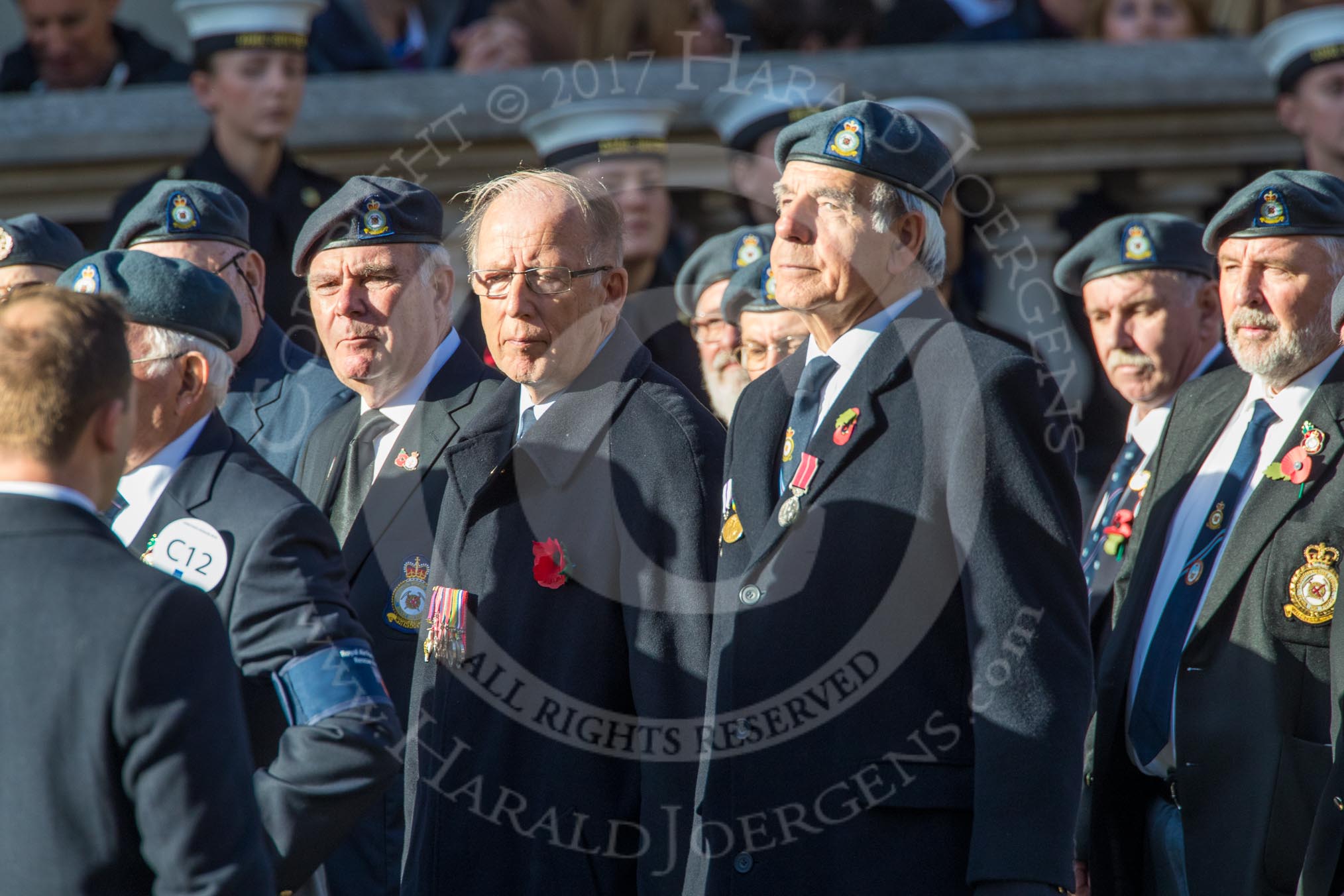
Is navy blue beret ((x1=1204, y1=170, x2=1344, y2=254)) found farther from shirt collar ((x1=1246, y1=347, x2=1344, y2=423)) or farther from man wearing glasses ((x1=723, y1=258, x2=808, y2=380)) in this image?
man wearing glasses ((x1=723, y1=258, x2=808, y2=380))

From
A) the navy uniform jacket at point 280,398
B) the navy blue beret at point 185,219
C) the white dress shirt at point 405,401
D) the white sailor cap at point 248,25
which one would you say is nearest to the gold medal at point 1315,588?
the white dress shirt at point 405,401

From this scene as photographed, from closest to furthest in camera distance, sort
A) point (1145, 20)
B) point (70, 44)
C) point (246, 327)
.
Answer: point (246, 327) < point (70, 44) < point (1145, 20)

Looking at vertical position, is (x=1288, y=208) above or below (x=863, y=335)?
above

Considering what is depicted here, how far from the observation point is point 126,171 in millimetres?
7043

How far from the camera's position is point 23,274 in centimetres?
508

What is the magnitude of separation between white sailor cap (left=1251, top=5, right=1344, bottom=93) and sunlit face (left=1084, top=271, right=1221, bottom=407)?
1767 millimetres

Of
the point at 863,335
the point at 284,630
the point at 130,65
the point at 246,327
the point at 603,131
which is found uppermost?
the point at 130,65

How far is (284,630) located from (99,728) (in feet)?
2.23

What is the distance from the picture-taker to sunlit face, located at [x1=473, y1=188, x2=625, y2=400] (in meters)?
3.58

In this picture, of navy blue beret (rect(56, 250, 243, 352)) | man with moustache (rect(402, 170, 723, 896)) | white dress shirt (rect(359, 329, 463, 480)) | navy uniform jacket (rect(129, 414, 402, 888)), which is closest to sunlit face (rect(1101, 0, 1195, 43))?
white dress shirt (rect(359, 329, 463, 480))

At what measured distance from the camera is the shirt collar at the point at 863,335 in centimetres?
327

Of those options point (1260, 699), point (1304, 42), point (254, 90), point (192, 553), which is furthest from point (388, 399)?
point (1304, 42)

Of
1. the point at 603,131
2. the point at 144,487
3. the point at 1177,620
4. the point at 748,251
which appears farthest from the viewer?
the point at 603,131

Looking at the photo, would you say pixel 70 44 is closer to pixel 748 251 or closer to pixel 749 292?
pixel 748 251
